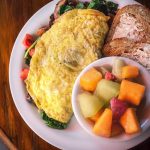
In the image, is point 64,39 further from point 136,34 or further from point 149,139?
point 149,139

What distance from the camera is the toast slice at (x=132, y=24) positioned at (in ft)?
5.25

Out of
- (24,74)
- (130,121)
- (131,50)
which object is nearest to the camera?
(130,121)

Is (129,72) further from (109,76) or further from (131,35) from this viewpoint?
(131,35)

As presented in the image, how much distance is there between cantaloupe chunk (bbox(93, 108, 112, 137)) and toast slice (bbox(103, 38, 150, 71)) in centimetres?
29

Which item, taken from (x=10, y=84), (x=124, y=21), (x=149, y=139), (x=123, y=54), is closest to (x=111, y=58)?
(x=123, y=54)

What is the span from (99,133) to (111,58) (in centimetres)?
30

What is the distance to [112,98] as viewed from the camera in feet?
4.67

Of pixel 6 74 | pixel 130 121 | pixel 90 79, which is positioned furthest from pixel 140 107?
pixel 6 74

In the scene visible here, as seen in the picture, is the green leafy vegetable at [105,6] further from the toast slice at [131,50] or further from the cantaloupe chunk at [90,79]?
the cantaloupe chunk at [90,79]

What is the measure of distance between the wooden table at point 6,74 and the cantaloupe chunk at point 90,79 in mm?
334

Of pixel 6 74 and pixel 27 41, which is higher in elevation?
pixel 27 41

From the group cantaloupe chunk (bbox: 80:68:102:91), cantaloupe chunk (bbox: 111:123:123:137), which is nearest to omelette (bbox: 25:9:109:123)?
cantaloupe chunk (bbox: 80:68:102:91)

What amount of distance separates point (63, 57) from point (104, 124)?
36cm

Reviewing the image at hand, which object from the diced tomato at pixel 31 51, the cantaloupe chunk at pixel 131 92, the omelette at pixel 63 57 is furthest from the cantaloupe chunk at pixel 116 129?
the diced tomato at pixel 31 51
